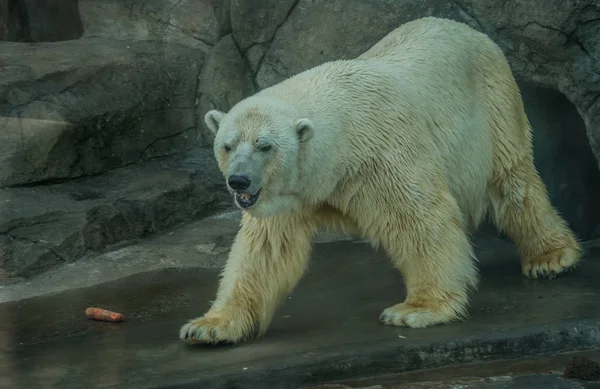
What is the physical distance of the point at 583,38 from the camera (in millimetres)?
6070

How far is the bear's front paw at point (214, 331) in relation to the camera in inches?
182

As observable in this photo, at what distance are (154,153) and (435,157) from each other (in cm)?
291

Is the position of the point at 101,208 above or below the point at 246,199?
below

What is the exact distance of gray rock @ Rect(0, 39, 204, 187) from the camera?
6.73 meters

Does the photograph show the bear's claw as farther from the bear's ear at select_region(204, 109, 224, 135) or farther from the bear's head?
the bear's ear at select_region(204, 109, 224, 135)

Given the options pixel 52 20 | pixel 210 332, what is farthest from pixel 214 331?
pixel 52 20

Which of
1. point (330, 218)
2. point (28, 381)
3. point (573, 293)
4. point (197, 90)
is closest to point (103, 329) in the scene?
point (28, 381)

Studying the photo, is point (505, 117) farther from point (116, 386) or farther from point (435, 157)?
point (116, 386)

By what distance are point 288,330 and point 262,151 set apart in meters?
0.94

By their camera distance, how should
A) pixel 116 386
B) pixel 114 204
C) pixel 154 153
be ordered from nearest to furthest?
pixel 116 386, pixel 114 204, pixel 154 153

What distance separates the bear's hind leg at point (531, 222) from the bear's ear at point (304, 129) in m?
1.59

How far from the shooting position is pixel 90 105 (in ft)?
23.0

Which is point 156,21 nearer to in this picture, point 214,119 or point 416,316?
point 214,119

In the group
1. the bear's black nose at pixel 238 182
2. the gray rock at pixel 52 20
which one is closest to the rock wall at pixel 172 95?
the gray rock at pixel 52 20
